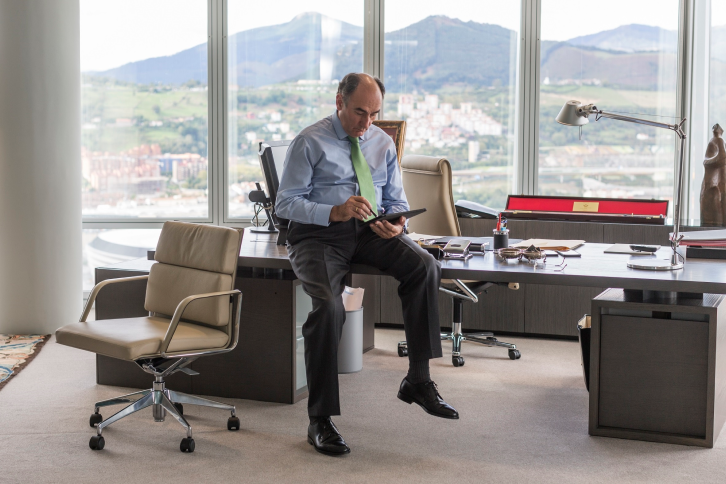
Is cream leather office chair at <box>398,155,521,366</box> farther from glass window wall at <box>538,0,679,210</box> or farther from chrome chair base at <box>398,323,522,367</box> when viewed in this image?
glass window wall at <box>538,0,679,210</box>

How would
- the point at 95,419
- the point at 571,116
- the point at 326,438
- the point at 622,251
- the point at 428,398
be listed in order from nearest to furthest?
the point at 326,438 < the point at 428,398 < the point at 95,419 < the point at 622,251 < the point at 571,116

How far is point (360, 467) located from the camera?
119 inches

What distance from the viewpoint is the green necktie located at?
11.5 feet

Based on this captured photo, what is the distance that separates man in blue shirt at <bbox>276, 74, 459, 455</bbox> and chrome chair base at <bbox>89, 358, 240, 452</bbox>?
47cm

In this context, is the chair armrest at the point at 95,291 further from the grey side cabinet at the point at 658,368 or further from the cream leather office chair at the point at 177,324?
the grey side cabinet at the point at 658,368

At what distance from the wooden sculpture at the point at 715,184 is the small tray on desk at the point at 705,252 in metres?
1.46

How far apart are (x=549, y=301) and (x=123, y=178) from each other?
3.45 metres

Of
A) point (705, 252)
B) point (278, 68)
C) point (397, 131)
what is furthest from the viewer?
point (278, 68)

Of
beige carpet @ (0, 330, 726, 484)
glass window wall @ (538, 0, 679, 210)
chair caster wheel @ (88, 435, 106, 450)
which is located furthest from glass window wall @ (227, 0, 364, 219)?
chair caster wheel @ (88, 435, 106, 450)

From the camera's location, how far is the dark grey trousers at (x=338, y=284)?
10.3 ft

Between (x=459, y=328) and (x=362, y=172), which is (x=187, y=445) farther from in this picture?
(x=459, y=328)

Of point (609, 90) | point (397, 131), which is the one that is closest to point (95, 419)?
point (397, 131)

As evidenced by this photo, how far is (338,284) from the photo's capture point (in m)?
3.29

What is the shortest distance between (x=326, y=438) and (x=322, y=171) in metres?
1.12
